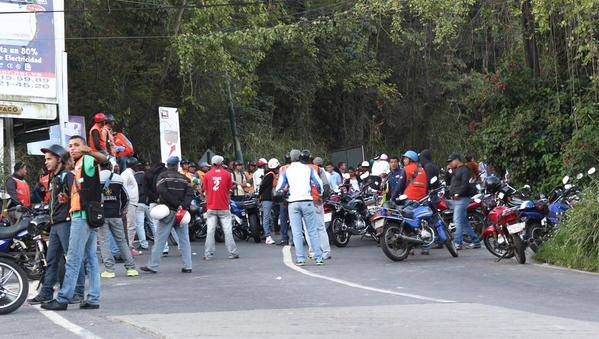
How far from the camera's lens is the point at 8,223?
15891 mm

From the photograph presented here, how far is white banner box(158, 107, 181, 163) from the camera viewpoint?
22609 millimetres

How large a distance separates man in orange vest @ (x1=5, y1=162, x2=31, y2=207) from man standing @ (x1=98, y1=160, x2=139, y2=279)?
321 cm

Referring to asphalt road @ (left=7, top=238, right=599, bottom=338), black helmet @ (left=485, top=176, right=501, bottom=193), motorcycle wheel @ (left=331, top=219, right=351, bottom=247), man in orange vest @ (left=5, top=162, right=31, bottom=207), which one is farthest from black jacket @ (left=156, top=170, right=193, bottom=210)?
black helmet @ (left=485, top=176, right=501, bottom=193)

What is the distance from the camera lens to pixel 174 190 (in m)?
14.6

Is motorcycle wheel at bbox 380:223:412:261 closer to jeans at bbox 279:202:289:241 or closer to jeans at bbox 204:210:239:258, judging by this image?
jeans at bbox 204:210:239:258

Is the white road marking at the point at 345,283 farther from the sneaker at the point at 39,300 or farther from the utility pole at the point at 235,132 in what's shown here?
the utility pole at the point at 235,132

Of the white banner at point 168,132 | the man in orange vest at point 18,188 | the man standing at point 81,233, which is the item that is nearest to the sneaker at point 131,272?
the man standing at point 81,233

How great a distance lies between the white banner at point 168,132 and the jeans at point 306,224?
25.8ft

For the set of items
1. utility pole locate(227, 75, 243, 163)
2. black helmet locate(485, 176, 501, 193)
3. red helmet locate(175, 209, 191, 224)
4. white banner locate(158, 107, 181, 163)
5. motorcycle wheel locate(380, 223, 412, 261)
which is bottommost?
motorcycle wheel locate(380, 223, 412, 261)

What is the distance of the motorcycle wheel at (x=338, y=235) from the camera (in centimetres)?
1914

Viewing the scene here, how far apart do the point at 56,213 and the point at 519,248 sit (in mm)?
7940

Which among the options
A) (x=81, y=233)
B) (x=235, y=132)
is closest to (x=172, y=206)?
(x=81, y=233)

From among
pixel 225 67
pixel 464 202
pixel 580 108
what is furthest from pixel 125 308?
pixel 225 67

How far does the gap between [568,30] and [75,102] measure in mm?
15527
